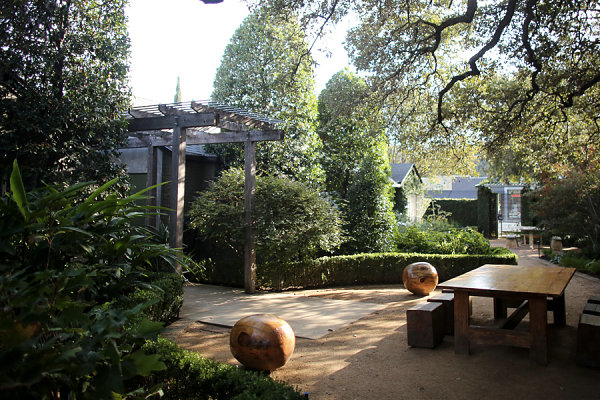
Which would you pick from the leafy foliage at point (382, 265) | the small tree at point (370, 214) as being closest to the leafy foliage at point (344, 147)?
the small tree at point (370, 214)

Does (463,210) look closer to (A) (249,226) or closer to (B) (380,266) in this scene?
(B) (380,266)

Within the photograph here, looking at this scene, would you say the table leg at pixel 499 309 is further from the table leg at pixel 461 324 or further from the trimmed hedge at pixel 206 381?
the trimmed hedge at pixel 206 381

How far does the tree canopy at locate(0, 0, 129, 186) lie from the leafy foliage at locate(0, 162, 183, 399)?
3.59 meters

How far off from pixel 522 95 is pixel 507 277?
533 cm

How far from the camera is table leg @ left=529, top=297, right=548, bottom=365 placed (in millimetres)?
4258

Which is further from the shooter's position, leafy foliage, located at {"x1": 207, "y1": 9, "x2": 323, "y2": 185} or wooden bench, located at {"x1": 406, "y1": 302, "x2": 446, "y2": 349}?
leafy foliage, located at {"x1": 207, "y1": 9, "x2": 323, "y2": 185}

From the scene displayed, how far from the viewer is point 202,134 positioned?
9938 mm

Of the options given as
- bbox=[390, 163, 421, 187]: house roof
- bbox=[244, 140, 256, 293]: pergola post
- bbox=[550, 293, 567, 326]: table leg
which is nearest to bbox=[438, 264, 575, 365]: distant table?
bbox=[550, 293, 567, 326]: table leg

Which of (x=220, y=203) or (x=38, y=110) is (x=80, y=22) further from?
(x=220, y=203)

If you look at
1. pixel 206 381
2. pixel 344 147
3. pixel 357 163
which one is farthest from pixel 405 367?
pixel 344 147

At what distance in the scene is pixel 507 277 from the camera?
5.25 metres

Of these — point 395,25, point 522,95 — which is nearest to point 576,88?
point 522,95

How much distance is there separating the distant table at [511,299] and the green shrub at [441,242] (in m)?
6.17

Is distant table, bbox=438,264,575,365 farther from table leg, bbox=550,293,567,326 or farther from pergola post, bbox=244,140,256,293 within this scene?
pergola post, bbox=244,140,256,293
